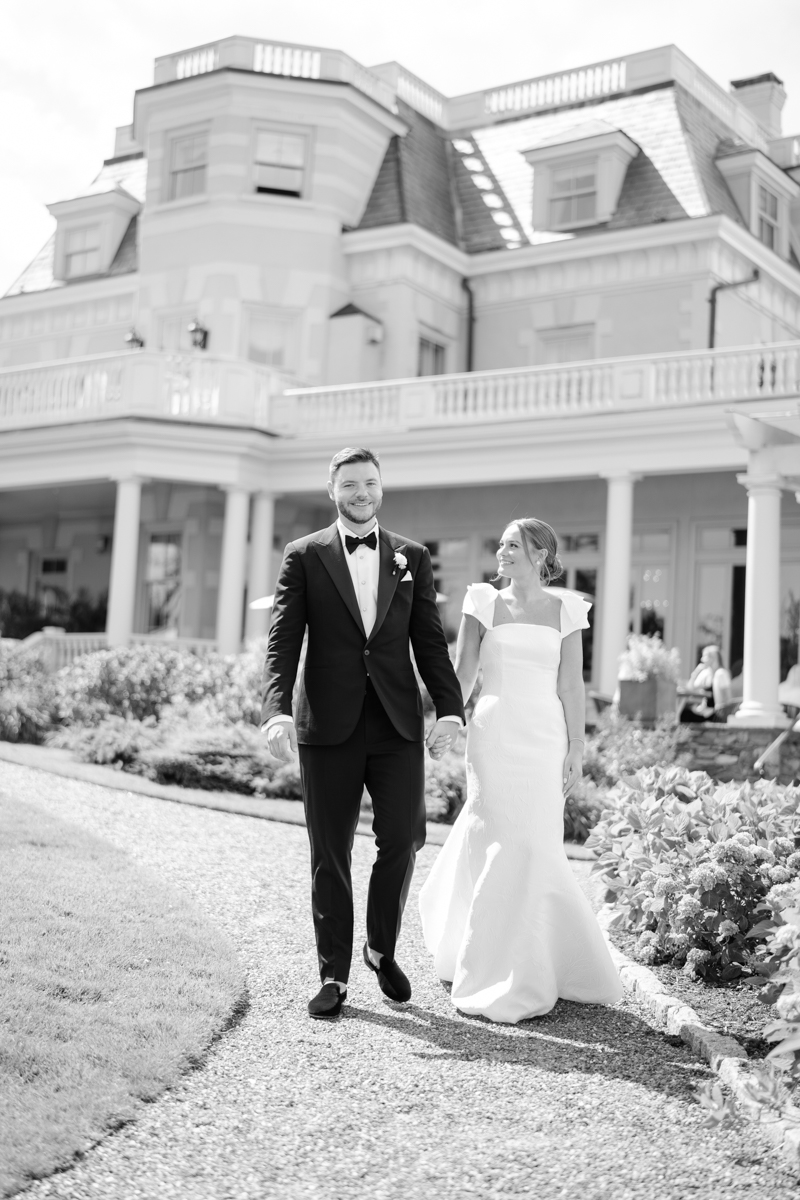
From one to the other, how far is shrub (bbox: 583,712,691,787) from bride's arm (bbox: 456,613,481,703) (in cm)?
667

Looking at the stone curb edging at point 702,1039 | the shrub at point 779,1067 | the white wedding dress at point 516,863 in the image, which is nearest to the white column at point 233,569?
the stone curb edging at point 702,1039

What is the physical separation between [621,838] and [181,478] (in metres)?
13.5

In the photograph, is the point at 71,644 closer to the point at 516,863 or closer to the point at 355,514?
the point at 355,514

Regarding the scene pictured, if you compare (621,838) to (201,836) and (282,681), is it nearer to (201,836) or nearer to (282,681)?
(282,681)

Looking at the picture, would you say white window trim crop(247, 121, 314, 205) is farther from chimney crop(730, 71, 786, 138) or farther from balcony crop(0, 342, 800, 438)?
chimney crop(730, 71, 786, 138)

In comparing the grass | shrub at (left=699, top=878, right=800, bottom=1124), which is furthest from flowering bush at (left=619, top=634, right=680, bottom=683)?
shrub at (left=699, top=878, right=800, bottom=1124)

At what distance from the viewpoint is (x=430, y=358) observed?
2211 cm

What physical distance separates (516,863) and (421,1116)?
1.37 m

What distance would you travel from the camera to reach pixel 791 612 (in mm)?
18219

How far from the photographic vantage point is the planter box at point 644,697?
14.0m

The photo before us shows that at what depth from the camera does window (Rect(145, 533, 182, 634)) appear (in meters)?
22.5

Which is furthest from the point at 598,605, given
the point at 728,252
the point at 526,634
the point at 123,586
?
the point at 526,634

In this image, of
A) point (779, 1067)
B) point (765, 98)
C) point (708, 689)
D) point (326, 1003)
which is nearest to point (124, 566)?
point (708, 689)

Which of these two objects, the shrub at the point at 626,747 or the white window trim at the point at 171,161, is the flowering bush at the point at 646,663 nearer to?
the shrub at the point at 626,747
